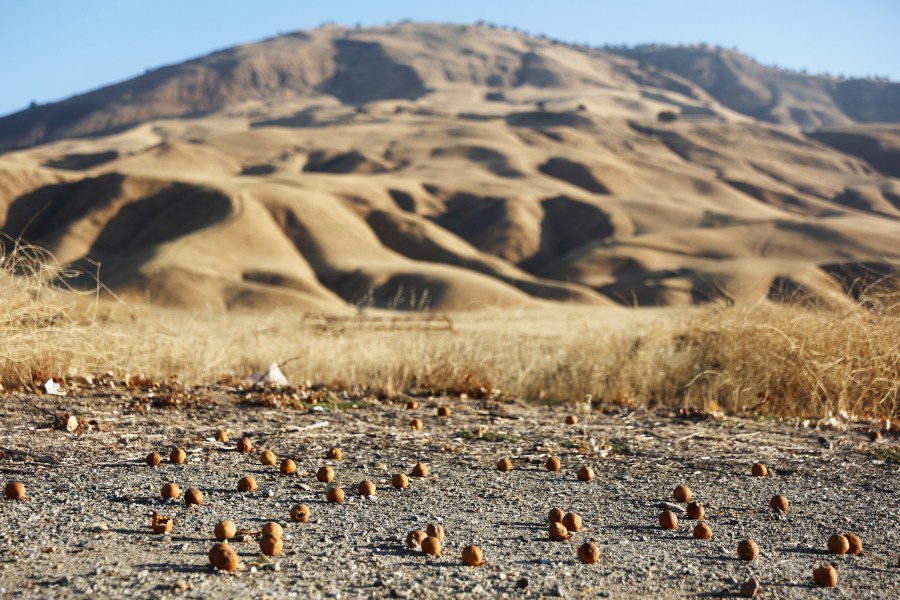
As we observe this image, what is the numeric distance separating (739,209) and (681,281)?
26.9 meters

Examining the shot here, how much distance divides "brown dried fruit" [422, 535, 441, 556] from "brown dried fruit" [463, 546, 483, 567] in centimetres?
15

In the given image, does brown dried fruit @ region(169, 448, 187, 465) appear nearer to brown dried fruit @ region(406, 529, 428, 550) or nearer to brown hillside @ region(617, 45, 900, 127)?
brown dried fruit @ region(406, 529, 428, 550)

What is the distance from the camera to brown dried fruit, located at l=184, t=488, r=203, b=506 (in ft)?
14.9

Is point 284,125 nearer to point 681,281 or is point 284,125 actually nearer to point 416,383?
point 681,281

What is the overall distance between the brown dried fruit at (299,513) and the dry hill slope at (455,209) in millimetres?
8350

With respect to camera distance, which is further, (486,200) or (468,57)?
(468,57)

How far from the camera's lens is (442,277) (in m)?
44.4

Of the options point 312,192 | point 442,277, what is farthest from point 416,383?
point 312,192

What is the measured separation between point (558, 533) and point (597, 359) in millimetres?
5499

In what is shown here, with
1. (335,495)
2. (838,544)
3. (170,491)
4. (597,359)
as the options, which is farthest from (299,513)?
(597,359)

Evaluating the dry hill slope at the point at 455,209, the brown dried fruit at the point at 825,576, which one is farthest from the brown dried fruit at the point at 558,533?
the dry hill slope at the point at 455,209

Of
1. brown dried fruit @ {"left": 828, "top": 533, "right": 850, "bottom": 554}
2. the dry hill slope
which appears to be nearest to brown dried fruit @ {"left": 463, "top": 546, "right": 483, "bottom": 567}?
brown dried fruit @ {"left": 828, "top": 533, "right": 850, "bottom": 554}

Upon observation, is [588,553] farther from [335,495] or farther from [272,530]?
[335,495]

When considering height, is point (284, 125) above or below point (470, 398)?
above
